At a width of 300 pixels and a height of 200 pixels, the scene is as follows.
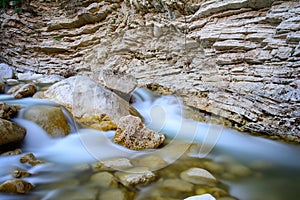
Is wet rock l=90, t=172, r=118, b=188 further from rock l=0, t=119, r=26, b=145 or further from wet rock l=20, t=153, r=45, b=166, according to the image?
rock l=0, t=119, r=26, b=145

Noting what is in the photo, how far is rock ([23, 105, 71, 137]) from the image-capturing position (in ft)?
10.7

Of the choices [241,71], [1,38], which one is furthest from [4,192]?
[1,38]

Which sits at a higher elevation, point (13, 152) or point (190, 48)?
point (190, 48)

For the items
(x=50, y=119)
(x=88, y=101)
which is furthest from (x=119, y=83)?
(x=50, y=119)

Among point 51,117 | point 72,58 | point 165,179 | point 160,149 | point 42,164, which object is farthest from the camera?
point 72,58

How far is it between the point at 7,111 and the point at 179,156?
267 cm

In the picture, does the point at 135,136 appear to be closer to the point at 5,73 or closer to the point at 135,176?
the point at 135,176

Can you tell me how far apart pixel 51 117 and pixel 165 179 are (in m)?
2.10

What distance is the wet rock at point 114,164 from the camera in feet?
8.31

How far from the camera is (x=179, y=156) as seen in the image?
2902 millimetres

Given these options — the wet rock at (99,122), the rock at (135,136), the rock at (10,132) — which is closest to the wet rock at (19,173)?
the rock at (10,132)

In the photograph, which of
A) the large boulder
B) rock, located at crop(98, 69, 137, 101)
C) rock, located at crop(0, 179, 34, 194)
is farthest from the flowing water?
rock, located at crop(98, 69, 137, 101)

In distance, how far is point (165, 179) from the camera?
239cm

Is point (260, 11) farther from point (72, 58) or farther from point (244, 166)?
point (72, 58)
